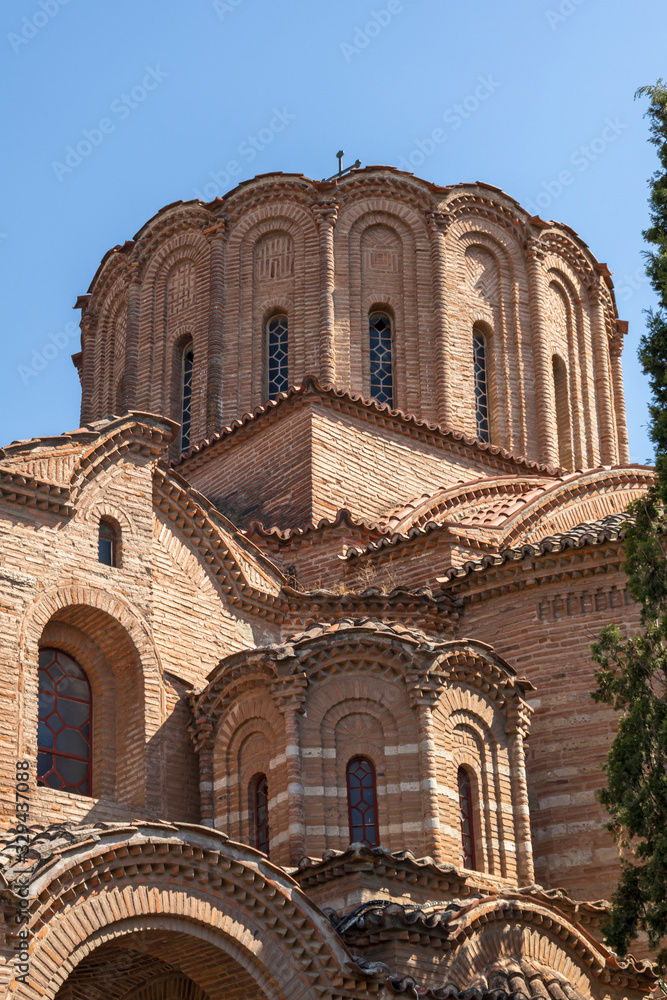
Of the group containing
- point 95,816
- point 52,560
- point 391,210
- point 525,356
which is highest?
point 391,210

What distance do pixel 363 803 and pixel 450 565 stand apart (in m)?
3.73

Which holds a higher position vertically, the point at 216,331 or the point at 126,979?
the point at 216,331

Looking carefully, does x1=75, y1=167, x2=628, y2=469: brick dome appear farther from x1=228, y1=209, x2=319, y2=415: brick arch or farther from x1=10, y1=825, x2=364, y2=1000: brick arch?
x1=10, y1=825, x2=364, y2=1000: brick arch

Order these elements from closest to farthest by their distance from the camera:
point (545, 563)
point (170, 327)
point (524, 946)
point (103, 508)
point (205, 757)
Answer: point (524, 946)
point (205, 757)
point (103, 508)
point (545, 563)
point (170, 327)

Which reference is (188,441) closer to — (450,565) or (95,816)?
(450,565)

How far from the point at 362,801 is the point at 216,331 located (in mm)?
8345

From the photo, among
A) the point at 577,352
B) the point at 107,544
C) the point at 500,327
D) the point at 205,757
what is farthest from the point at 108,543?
the point at 577,352

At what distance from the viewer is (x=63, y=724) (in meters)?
13.4

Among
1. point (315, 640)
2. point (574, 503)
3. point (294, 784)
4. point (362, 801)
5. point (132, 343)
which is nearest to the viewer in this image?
point (294, 784)

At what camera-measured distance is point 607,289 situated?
22484 millimetres

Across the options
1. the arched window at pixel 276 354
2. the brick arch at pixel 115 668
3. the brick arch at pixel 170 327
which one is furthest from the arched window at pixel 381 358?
the brick arch at pixel 115 668

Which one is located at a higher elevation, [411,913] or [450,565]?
[450,565]

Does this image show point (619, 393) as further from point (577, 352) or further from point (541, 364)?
point (541, 364)

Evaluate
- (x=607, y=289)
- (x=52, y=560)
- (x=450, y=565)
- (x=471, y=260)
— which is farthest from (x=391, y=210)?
(x=52, y=560)
